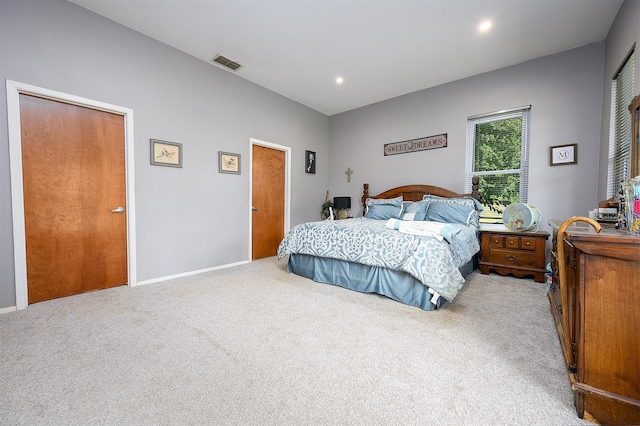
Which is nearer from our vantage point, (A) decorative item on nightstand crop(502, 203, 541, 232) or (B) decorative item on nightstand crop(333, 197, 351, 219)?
(A) decorative item on nightstand crop(502, 203, 541, 232)

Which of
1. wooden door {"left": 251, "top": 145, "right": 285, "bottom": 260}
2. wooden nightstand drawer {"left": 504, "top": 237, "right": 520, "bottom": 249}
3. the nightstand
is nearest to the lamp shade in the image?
wooden door {"left": 251, "top": 145, "right": 285, "bottom": 260}

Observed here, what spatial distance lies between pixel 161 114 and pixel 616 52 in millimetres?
5138

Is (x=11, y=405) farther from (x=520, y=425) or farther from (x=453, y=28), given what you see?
(x=453, y=28)

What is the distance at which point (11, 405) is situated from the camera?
1269 mm

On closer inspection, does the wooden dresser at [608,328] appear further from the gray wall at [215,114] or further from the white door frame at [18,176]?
the white door frame at [18,176]

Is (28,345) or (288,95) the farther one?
(288,95)

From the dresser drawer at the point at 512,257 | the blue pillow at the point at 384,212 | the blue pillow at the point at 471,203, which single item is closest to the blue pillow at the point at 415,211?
the blue pillow at the point at 384,212

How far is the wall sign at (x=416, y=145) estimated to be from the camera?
4344mm

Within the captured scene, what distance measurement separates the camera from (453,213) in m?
3.60

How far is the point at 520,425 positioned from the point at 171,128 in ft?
13.5

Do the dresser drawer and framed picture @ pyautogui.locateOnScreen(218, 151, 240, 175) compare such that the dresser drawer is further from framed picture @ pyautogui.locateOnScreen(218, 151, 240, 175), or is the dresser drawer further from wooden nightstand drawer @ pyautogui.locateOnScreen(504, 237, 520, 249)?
framed picture @ pyautogui.locateOnScreen(218, 151, 240, 175)

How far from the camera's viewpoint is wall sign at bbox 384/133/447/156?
4344 millimetres

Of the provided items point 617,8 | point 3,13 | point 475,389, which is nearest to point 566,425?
point 475,389

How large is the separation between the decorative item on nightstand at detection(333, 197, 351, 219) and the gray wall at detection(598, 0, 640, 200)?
141 inches
